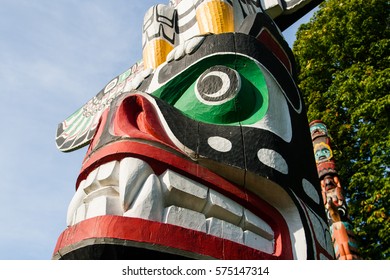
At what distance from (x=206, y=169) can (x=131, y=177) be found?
0.43 metres

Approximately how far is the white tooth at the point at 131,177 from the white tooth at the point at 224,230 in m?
0.38

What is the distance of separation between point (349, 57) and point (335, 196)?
152 inches

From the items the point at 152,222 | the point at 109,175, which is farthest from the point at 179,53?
the point at 152,222

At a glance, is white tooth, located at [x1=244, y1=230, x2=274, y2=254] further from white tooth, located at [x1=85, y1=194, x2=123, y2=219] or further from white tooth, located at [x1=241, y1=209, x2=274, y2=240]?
white tooth, located at [x1=85, y1=194, x2=123, y2=219]

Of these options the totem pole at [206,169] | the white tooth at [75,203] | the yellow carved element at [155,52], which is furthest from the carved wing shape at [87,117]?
the white tooth at [75,203]

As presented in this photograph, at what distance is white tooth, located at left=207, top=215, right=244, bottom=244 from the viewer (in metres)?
2.35

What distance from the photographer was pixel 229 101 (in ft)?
9.58

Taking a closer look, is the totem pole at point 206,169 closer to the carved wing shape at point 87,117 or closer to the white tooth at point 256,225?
the white tooth at point 256,225

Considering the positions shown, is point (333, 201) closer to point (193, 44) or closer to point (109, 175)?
point (193, 44)

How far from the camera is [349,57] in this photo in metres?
8.83

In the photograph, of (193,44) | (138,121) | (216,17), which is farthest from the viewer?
(216,17)

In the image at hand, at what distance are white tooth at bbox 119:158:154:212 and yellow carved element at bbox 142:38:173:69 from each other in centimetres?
216

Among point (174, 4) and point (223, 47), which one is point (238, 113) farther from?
point (174, 4)

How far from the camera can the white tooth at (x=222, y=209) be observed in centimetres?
243
